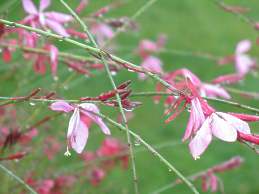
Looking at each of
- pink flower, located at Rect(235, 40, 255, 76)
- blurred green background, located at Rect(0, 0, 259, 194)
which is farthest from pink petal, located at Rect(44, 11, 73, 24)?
pink flower, located at Rect(235, 40, 255, 76)

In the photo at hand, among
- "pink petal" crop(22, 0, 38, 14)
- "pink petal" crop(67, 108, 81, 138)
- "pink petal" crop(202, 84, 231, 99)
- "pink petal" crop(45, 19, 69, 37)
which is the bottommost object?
"pink petal" crop(202, 84, 231, 99)

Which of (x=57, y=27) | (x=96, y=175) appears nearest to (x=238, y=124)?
(x=57, y=27)

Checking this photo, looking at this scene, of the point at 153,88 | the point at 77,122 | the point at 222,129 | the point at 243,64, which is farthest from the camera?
the point at 153,88

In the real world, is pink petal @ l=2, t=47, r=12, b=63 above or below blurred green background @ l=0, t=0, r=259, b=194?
above

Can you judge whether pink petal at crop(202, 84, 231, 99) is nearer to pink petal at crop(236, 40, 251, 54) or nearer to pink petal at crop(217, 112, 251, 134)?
pink petal at crop(217, 112, 251, 134)

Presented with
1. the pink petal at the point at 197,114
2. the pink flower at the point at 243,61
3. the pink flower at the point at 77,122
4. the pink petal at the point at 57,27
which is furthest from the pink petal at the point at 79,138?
the pink flower at the point at 243,61

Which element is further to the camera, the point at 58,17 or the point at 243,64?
the point at 243,64

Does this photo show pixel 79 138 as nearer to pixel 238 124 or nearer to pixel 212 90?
pixel 238 124

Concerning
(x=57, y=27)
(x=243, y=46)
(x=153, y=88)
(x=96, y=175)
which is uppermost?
(x=57, y=27)
